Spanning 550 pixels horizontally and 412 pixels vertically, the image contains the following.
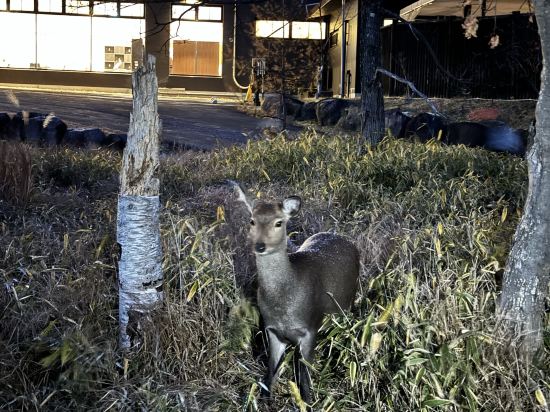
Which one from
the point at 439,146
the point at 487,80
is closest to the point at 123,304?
the point at 439,146

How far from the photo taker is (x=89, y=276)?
17.1ft

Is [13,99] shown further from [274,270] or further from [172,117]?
[274,270]

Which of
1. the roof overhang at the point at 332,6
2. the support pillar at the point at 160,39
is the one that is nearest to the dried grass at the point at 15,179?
the roof overhang at the point at 332,6

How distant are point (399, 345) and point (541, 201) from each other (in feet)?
4.12

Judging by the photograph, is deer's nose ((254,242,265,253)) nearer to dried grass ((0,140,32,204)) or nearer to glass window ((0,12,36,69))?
dried grass ((0,140,32,204))

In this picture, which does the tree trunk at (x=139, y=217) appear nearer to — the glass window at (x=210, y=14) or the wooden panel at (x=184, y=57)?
the glass window at (x=210, y=14)

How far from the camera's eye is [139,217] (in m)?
4.82

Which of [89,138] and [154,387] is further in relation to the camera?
[89,138]

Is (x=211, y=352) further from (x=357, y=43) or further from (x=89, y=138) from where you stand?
(x=357, y=43)

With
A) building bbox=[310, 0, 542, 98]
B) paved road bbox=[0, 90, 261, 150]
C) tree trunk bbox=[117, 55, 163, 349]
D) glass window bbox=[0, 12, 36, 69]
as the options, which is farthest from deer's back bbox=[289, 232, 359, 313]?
glass window bbox=[0, 12, 36, 69]

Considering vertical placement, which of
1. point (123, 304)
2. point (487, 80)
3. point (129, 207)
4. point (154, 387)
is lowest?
point (154, 387)

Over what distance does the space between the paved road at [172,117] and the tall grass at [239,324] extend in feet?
24.5

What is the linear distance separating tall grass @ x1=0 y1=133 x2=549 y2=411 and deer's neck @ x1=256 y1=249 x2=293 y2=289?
18.9 inches

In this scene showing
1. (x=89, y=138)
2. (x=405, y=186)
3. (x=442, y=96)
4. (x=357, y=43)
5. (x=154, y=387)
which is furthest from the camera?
(x=357, y=43)
